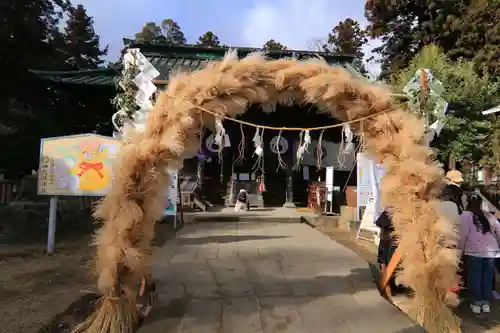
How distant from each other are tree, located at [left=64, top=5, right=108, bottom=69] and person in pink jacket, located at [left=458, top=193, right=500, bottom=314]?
77.1ft

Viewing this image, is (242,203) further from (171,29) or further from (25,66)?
(171,29)

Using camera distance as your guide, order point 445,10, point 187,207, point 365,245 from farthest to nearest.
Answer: point 445,10
point 187,207
point 365,245

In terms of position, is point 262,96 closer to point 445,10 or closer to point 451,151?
point 451,151

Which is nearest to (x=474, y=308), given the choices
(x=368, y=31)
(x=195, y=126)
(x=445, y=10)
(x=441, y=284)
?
(x=441, y=284)

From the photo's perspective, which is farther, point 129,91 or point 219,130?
point 129,91

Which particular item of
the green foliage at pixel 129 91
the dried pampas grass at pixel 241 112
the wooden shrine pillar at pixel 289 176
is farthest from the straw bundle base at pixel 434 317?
the wooden shrine pillar at pixel 289 176

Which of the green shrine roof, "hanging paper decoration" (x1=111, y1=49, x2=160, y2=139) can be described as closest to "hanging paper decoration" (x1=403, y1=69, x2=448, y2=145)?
"hanging paper decoration" (x1=111, y1=49, x2=160, y2=139)

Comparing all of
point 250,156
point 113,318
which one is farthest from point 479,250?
point 250,156

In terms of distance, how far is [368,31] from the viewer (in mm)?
19859

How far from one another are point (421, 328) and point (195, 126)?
97.2 inches

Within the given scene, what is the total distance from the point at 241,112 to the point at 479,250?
3306mm

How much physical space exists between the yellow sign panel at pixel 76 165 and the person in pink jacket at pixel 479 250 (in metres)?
5.53

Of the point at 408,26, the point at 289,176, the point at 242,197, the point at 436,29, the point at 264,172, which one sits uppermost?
the point at 408,26

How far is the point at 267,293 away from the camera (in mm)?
4113
